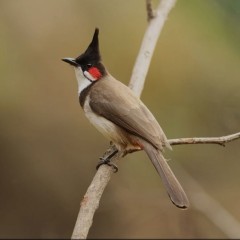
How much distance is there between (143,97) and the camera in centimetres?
578

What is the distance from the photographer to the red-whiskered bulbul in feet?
9.95

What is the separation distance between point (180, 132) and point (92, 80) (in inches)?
86.2

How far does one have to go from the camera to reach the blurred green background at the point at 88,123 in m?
5.50

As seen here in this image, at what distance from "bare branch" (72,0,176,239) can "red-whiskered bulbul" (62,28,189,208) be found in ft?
0.42

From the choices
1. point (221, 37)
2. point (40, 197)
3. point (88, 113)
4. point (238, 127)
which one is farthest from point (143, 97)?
point (88, 113)

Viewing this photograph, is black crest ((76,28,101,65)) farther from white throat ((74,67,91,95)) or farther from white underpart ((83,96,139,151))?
white underpart ((83,96,139,151))

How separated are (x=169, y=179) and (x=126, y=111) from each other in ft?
1.68

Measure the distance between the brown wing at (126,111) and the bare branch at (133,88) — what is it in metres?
0.15

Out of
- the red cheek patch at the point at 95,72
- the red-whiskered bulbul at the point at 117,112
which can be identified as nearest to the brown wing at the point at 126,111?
the red-whiskered bulbul at the point at 117,112

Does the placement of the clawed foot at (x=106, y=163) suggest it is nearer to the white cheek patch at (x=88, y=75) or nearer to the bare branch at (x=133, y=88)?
the bare branch at (x=133, y=88)

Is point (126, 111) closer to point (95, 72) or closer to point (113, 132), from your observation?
point (113, 132)

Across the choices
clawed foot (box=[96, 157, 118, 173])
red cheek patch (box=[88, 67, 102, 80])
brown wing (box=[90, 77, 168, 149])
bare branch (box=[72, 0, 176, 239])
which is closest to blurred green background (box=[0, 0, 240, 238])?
bare branch (box=[72, 0, 176, 239])

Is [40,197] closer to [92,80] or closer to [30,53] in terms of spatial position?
[30,53]

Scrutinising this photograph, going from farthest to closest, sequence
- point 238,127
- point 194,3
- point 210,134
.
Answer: point 194,3, point 210,134, point 238,127
